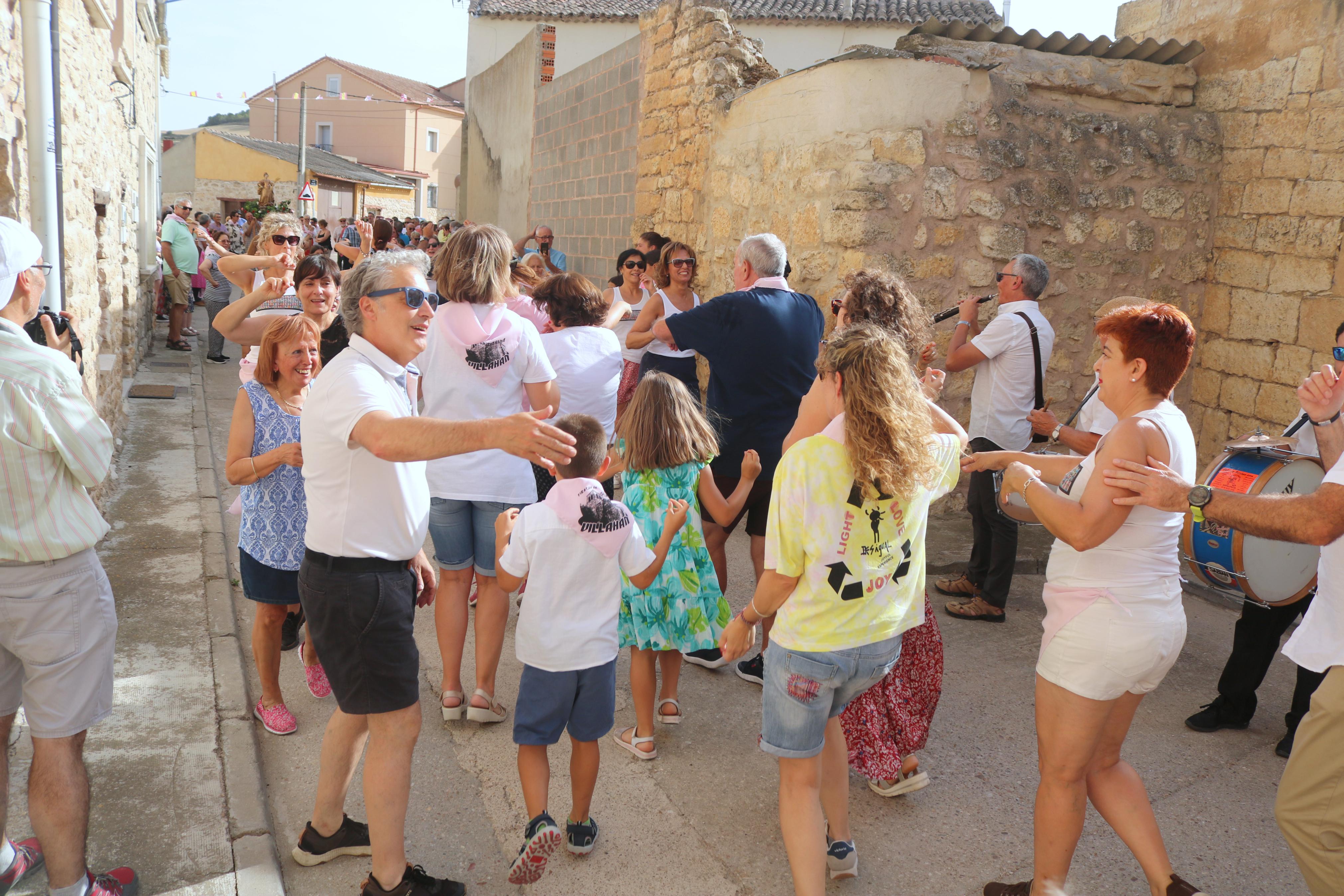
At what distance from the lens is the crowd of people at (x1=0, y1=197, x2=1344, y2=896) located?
2248 mm

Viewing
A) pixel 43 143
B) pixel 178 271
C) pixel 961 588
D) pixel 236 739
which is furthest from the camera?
pixel 178 271

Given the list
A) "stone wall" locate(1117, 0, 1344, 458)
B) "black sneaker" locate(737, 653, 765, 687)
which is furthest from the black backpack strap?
"black sneaker" locate(737, 653, 765, 687)

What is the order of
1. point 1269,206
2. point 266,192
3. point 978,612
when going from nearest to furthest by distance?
1. point 978,612
2. point 1269,206
3. point 266,192

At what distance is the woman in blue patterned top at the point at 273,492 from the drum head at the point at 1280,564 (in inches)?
134

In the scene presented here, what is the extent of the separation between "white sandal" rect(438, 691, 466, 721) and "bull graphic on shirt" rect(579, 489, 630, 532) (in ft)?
4.33

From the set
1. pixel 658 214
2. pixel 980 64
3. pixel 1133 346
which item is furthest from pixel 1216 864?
pixel 658 214

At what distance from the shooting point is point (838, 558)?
7.80 ft

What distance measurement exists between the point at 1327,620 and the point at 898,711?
1.32m

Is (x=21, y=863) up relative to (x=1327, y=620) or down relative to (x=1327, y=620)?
down

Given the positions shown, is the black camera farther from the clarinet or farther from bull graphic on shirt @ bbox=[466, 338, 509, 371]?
the clarinet

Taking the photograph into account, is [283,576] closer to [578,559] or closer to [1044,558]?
[578,559]

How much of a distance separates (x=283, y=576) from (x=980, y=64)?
4.98 metres

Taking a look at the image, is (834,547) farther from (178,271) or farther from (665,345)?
(178,271)

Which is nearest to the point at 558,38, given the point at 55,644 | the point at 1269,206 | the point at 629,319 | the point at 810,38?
the point at 810,38
